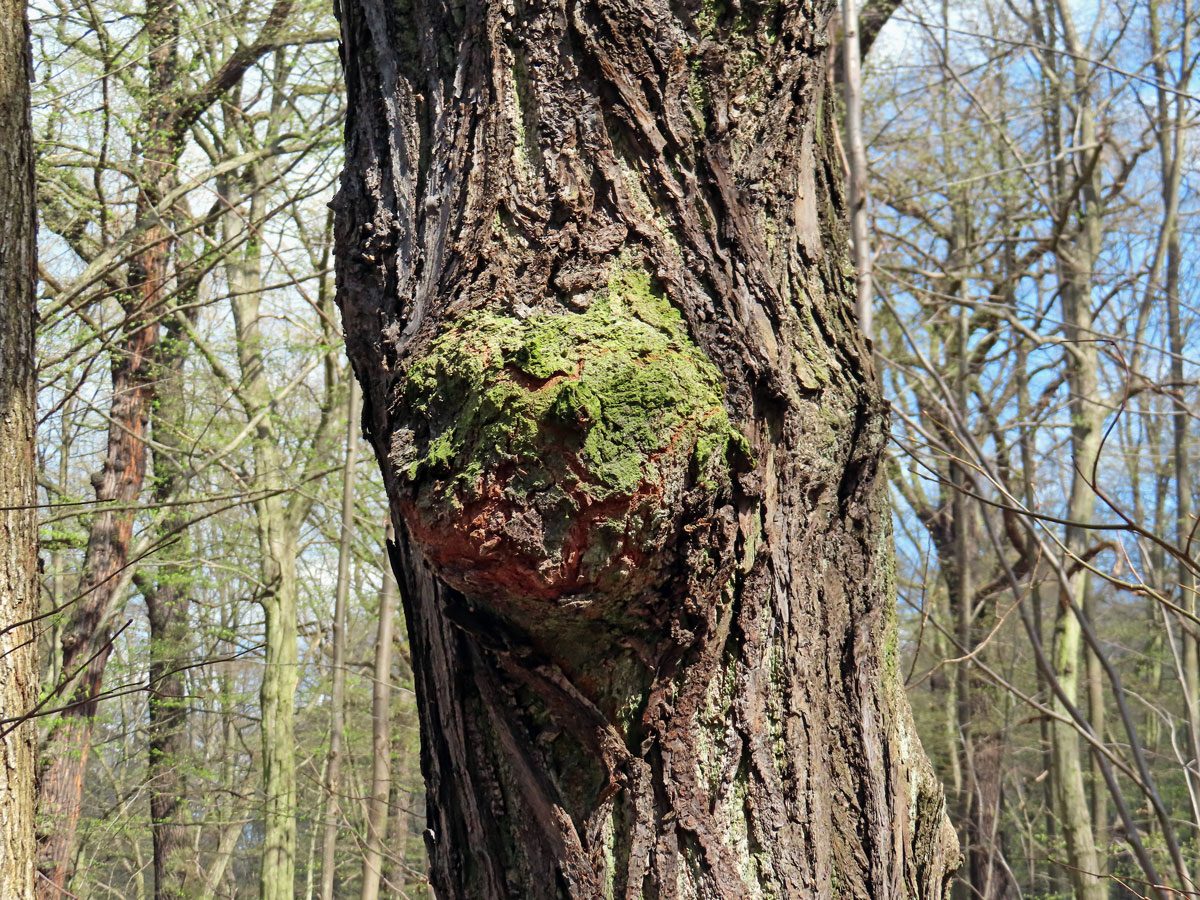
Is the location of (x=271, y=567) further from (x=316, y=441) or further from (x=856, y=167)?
(x=856, y=167)

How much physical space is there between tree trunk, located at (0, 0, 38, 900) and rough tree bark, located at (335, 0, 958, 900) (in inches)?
69.7

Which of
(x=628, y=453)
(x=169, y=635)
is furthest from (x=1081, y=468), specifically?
(x=169, y=635)

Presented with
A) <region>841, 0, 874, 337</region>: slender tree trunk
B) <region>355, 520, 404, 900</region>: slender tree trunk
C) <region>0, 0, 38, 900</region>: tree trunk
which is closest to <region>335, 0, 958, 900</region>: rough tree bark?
<region>841, 0, 874, 337</region>: slender tree trunk

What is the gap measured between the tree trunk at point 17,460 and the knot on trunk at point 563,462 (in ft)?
6.11

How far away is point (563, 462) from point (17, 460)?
2198mm

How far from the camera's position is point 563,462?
949 millimetres

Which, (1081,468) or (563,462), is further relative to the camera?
(1081,468)

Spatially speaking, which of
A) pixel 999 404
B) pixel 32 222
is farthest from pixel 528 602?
pixel 999 404

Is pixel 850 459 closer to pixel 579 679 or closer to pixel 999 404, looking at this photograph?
pixel 579 679

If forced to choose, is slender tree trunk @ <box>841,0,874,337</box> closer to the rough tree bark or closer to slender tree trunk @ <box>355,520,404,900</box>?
the rough tree bark

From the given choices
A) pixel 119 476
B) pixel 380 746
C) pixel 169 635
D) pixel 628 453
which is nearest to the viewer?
pixel 628 453

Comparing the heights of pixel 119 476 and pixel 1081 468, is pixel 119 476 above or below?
above

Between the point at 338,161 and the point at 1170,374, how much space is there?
260 inches

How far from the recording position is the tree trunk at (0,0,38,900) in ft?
7.64
